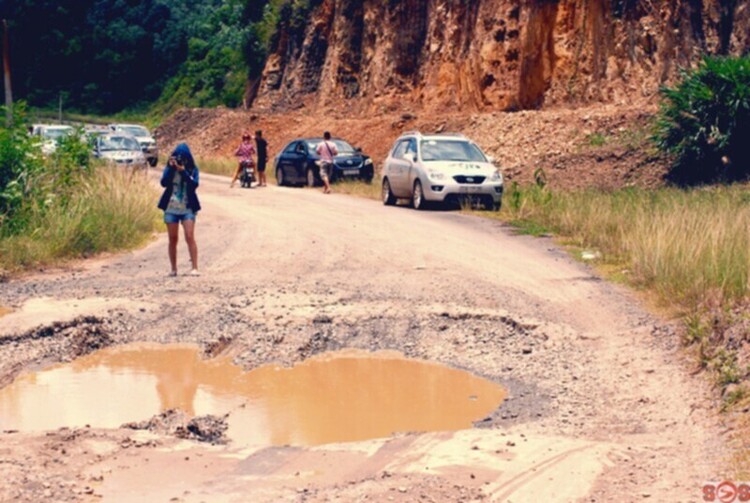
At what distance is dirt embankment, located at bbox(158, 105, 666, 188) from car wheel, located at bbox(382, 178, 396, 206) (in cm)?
528

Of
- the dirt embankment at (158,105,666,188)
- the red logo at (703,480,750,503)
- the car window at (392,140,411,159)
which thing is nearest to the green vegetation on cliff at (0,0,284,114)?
the dirt embankment at (158,105,666,188)

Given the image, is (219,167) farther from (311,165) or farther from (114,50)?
(114,50)

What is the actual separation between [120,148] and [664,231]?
22.7m

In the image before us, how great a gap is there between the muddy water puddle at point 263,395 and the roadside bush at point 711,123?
59.5 ft

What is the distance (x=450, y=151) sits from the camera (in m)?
26.1

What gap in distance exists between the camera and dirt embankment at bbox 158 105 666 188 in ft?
99.9

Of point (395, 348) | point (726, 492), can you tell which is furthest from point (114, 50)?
point (726, 492)

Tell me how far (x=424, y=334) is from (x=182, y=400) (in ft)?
9.11

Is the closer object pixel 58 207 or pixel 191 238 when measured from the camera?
pixel 191 238

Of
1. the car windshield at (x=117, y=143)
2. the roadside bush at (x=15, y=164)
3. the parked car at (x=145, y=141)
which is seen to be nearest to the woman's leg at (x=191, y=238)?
the roadside bush at (x=15, y=164)

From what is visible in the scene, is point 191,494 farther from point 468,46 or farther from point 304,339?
point 468,46

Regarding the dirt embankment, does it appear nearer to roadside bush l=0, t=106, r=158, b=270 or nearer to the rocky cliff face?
the rocky cliff face

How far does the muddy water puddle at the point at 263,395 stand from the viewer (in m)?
8.90

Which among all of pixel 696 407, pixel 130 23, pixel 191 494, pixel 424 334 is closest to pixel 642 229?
pixel 424 334
